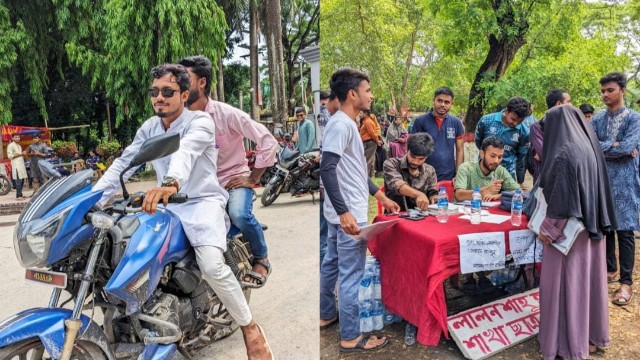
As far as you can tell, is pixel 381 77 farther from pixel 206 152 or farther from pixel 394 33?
pixel 206 152

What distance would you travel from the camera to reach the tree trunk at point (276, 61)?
1.06 m

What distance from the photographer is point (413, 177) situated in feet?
7.20

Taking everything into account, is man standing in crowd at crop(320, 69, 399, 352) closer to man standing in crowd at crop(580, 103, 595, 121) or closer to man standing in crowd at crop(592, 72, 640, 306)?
man standing in crowd at crop(580, 103, 595, 121)

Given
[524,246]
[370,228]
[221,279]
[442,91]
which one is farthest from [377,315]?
[442,91]

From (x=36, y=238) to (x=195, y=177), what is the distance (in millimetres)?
517

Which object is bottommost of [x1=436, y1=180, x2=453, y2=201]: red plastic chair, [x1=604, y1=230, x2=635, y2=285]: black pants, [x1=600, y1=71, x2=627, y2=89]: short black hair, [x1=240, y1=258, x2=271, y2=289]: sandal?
[x1=604, y1=230, x2=635, y2=285]: black pants

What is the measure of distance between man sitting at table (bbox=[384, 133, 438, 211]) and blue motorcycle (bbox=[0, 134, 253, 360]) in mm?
891

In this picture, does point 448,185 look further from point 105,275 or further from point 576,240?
point 105,275

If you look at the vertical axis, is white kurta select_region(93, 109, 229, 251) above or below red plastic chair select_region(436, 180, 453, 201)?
above

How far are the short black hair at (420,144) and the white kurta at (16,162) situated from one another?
138 centimetres

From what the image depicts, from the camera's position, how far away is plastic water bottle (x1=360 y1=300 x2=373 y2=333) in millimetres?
1896

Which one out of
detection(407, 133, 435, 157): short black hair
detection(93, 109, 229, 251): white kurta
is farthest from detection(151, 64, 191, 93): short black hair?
detection(407, 133, 435, 157): short black hair

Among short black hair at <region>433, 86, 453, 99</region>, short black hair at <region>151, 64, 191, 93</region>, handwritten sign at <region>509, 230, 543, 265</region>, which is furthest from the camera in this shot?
handwritten sign at <region>509, 230, 543, 265</region>

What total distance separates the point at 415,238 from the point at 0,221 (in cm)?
A: 156
